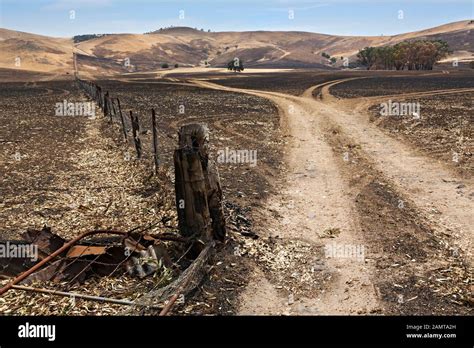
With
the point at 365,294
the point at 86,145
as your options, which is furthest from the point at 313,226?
the point at 86,145

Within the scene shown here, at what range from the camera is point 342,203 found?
1239 centimetres

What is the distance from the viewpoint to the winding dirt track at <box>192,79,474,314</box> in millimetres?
7539

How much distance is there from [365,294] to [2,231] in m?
8.55

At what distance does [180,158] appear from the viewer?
839cm

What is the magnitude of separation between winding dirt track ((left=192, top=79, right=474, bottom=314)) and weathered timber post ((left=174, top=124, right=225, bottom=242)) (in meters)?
1.58
